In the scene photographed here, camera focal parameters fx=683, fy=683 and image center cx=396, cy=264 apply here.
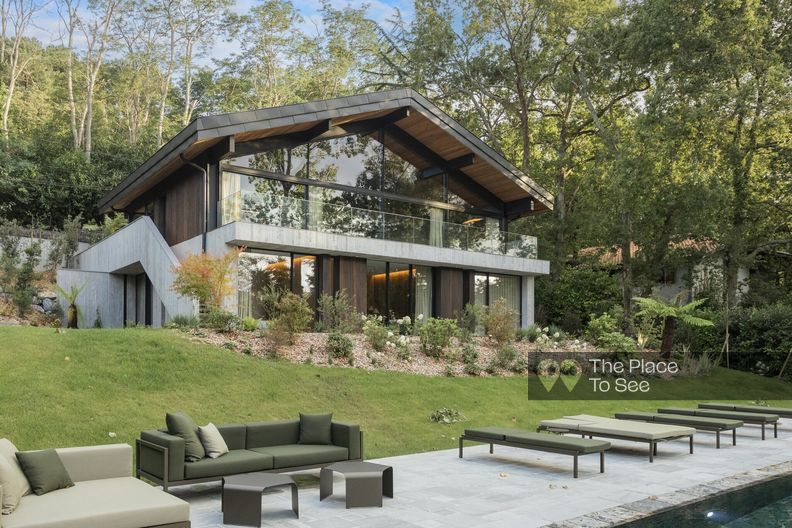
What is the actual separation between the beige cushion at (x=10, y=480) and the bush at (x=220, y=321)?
9044 millimetres

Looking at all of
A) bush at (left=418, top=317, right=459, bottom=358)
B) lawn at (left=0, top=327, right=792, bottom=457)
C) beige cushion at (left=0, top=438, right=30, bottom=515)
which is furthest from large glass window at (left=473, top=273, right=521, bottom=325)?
beige cushion at (left=0, top=438, right=30, bottom=515)

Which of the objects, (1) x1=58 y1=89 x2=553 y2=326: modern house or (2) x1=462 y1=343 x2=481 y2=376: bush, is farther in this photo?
(1) x1=58 y1=89 x2=553 y2=326: modern house

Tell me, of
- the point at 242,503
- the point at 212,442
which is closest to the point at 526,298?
the point at 212,442

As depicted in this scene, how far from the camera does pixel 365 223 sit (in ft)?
67.8

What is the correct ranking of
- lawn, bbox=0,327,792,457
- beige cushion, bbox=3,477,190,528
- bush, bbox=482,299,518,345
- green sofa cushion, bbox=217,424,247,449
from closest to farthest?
beige cushion, bbox=3,477,190,528 → green sofa cushion, bbox=217,424,247,449 → lawn, bbox=0,327,792,457 → bush, bbox=482,299,518,345

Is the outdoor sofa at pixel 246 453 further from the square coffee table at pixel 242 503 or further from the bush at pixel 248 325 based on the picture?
the bush at pixel 248 325

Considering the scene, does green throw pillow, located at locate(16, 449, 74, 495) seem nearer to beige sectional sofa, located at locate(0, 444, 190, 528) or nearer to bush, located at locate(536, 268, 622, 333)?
beige sectional sofa, located at locate(0, 444, 190, 528)

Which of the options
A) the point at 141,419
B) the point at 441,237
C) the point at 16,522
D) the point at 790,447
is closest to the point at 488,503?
the point at 16,522

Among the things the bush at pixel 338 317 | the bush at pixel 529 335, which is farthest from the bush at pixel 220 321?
the bush at pixel 529 335

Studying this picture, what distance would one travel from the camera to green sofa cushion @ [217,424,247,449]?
27.8ft

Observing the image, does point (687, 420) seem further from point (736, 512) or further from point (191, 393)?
point (191, 393)

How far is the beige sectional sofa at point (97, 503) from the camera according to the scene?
5.45 meters

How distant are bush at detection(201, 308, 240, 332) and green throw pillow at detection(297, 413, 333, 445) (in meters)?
7.01

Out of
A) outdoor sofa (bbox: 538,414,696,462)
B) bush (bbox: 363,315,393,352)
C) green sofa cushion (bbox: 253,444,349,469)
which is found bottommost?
outdoor sofa (bbox: 538,414,696,462)
